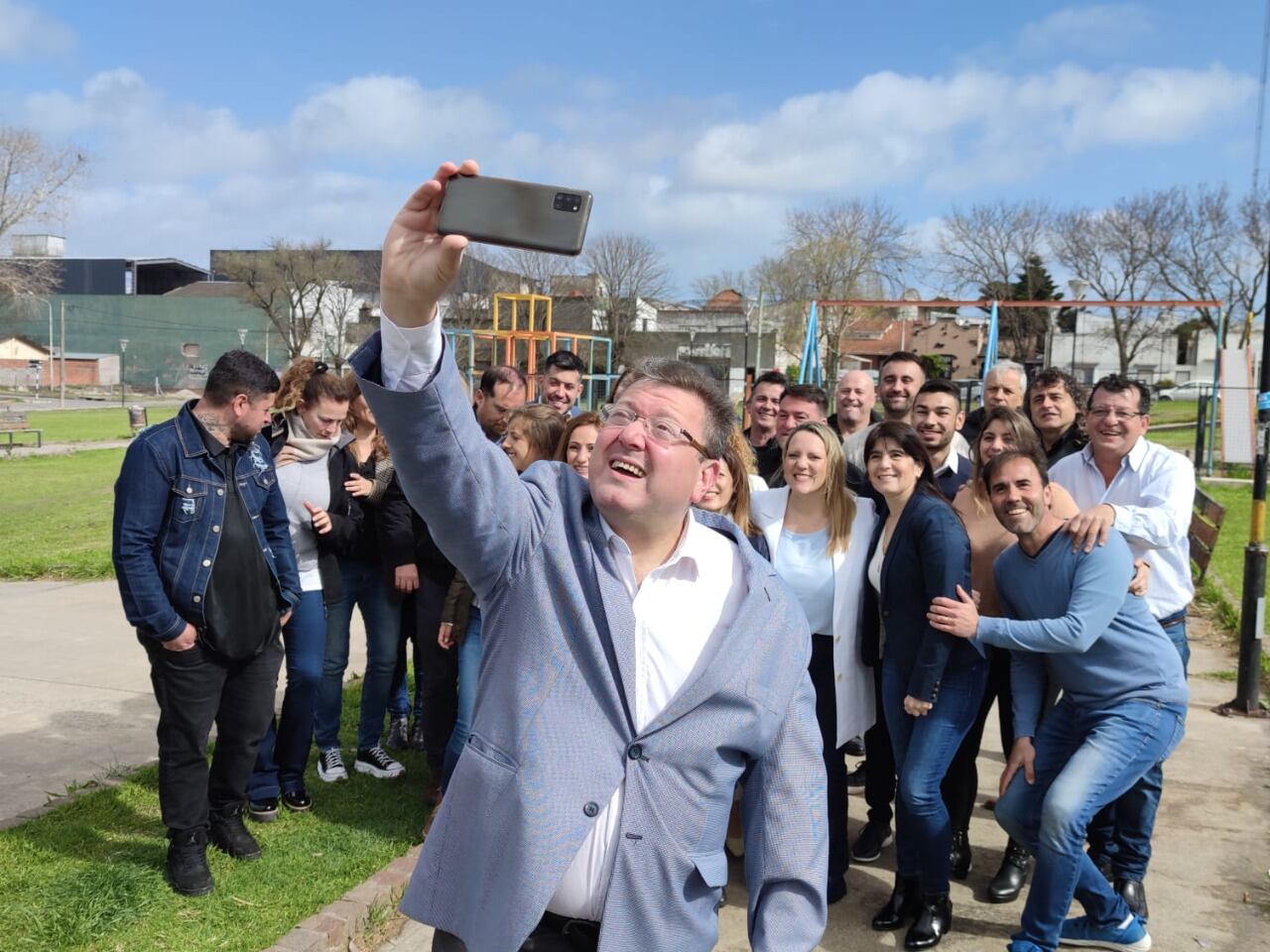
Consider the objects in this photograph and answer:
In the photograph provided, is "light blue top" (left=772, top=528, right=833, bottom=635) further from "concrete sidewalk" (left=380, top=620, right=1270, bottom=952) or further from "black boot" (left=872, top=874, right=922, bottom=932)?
"concrete sidewalk" (left=380, top=620, right=1270, bottom=952)

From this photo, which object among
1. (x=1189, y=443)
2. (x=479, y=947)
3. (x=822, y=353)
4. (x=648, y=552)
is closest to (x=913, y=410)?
(x=648, y=552)

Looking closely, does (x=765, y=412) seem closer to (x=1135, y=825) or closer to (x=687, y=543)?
(x=1135, y=825)

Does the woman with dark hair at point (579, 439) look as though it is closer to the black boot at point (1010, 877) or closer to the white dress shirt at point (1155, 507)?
the white dress shirt at point (1155, 507)

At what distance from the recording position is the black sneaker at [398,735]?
5927mm

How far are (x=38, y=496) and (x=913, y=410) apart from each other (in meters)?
15.3

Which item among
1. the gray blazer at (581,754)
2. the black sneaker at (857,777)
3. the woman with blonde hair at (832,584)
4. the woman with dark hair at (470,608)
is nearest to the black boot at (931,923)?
the woman with blonde hair at (832,584)

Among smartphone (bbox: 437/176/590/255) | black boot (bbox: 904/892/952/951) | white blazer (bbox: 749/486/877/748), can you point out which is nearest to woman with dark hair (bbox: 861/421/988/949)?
black boot (bbox: 904/892/952/951)

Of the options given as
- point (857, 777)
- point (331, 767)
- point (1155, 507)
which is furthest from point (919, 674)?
point (331, 767)

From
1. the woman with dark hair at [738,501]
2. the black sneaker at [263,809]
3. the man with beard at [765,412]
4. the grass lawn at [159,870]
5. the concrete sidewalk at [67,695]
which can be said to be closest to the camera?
the grass lawn at [159,870]

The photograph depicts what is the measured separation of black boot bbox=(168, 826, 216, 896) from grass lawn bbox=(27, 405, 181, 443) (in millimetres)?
23121

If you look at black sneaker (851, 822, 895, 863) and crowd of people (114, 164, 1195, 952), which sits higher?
crowd of people (114, 164, 1195, 952)

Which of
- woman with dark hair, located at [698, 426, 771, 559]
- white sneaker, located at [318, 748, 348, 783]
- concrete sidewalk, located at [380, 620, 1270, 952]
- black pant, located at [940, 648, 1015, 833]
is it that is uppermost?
woman with dark hair, located at [698, 426, 771, 559]

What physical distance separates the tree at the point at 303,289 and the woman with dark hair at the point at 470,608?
5397 cm

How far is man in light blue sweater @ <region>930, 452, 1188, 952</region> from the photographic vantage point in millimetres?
3766
